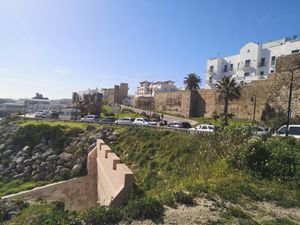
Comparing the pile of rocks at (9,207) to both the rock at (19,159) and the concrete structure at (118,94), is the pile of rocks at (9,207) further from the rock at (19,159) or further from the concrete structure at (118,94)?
the concrete structure at (118,94)

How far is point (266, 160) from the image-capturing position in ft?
35.2

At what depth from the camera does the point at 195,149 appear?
1747cm

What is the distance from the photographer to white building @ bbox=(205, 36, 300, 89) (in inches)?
1874

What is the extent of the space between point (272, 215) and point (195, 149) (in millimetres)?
10570

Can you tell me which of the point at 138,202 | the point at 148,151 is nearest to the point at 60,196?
the point at 148,151

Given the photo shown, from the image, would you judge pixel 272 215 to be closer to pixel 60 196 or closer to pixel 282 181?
pixel 282 181

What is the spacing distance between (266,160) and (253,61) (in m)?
45.8

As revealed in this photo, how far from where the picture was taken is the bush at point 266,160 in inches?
404

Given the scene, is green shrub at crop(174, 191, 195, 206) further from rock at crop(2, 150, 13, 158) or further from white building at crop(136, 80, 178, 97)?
white building at crop(136, 80, 178, 97)

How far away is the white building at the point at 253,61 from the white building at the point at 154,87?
2269cm

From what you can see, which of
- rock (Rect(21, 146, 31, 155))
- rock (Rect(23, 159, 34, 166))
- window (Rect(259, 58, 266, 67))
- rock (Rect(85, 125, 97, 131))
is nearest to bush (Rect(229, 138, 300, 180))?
rock (Rect(23, 159, 34, 166))

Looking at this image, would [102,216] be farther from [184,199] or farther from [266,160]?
[266,160]

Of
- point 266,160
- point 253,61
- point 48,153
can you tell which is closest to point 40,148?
point 48,153

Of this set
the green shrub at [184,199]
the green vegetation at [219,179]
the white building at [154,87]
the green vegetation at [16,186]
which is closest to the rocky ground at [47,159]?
the green vegetation at [16,186]
